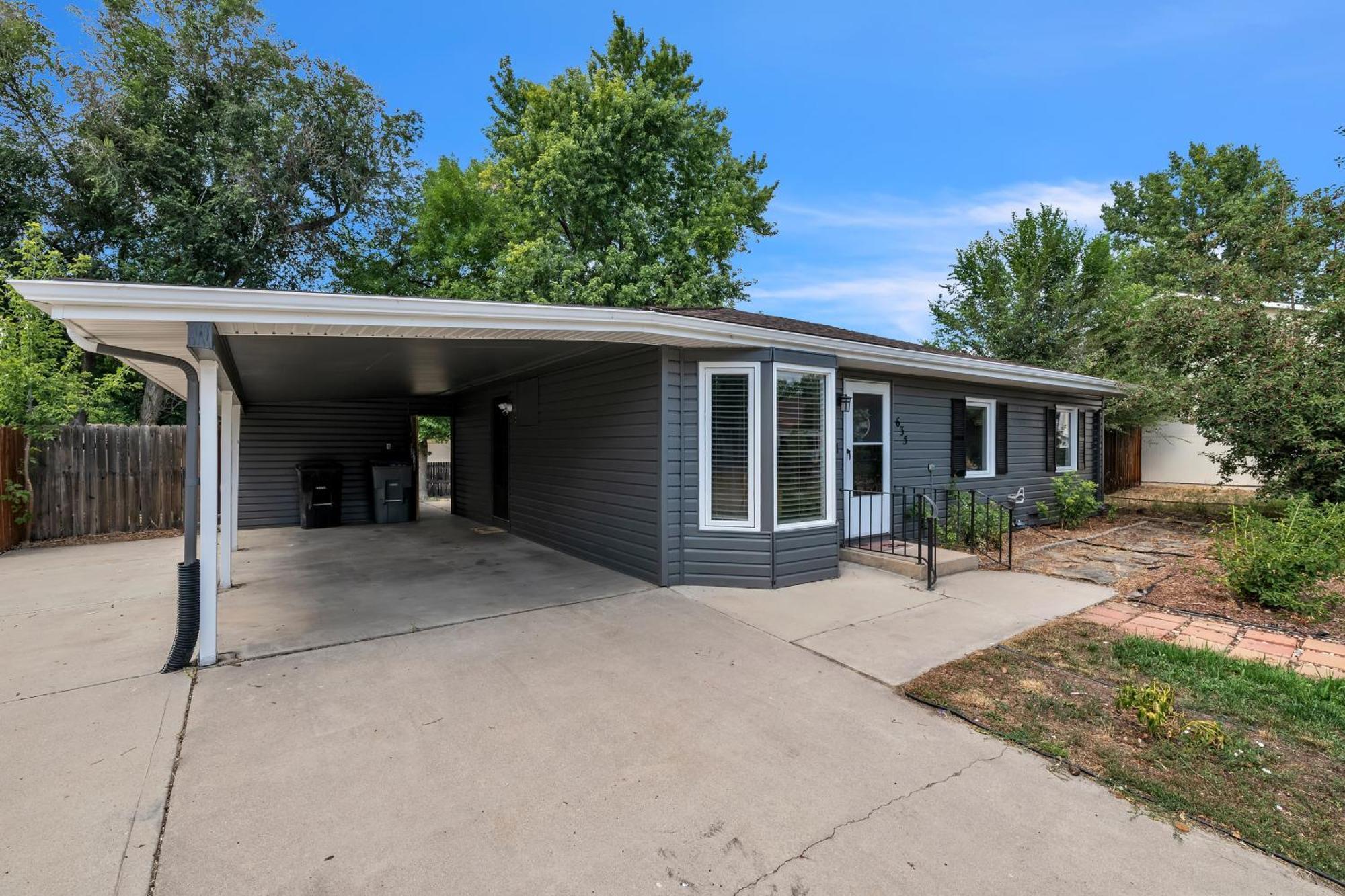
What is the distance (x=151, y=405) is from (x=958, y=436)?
52.8ft

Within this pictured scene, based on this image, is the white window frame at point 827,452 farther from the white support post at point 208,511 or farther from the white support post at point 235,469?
the white support post at point 235,469

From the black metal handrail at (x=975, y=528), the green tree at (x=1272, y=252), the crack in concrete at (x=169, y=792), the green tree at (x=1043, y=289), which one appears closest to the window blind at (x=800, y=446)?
the black metal handrail at (x=975, y=528)

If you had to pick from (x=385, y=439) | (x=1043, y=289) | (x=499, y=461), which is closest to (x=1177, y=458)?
(x=1043, y=289)

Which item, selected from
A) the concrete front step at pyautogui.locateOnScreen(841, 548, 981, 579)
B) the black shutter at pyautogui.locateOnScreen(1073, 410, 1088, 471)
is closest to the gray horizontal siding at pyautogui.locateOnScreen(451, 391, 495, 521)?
the concrete front step at pyautogui.locateOnScreen(841, 548, 981, 579)

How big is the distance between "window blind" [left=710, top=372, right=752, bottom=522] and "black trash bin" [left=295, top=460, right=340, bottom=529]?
281 inches

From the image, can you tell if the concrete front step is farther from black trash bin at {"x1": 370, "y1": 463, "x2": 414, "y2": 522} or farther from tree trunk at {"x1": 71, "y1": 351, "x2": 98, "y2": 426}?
tree trunk at {"x1": 71, "y1": 351, "x2": 98, "y2": 426}

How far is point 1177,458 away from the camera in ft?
45.4

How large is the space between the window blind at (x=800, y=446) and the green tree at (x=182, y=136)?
12.8m

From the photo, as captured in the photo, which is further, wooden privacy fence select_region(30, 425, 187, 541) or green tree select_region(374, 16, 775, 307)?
green tree select_region(374, 16, 775, 307)

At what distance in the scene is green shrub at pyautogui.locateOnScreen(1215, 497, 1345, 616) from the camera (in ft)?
14.3

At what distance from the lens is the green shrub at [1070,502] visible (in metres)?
8.72

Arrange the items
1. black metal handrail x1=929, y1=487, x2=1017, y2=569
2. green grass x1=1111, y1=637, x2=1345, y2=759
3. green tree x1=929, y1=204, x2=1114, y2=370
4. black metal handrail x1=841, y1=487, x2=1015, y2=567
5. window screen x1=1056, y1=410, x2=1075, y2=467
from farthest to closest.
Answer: green tree x1=929, y1=204, x2=1114, y2=370 → window screen x1=1056, y1=410, x2=1075, y2=467 → black metal handrail x1=929, y1=487, x2=1017, y2=569 → black metal handrail x1=841, y1=487, x2=1015, y2=567 → green grass x1=1111, y1=637, x2=1345, y2=759

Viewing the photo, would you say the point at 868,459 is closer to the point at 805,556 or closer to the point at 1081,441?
the point at 805,556

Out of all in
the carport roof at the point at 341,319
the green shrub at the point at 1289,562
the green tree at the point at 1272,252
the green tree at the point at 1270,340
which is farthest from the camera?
the green tree at the point at 1272,252
